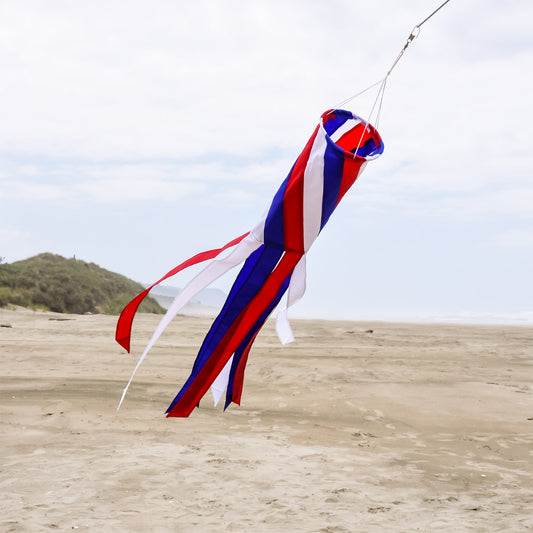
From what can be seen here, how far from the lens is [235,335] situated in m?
3.35

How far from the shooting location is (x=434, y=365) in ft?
37.2

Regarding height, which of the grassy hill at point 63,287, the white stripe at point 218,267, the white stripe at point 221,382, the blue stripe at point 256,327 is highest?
the grassy hill at point 63,287

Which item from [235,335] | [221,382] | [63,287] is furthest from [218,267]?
[63,287]

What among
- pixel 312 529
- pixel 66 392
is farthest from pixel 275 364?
pixel 312 529

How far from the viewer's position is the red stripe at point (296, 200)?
310 centimetres

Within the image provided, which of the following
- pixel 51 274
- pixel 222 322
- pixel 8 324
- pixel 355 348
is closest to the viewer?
pixel 222 322

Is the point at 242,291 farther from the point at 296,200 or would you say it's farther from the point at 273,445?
the point at 273,445

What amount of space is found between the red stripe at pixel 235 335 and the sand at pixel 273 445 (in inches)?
42.3

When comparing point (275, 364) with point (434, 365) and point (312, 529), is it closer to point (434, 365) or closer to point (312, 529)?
point (434, 365)

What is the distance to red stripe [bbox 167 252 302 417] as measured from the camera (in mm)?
3328

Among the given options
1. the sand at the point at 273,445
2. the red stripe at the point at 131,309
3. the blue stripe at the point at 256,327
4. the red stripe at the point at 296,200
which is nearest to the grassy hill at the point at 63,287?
the sand at the point at 273,445

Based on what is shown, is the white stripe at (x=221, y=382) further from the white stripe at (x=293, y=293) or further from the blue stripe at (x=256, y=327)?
the white stripe at (x=293, y=293)

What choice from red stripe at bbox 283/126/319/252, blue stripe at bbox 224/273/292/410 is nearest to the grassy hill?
blue stripe at bbox 224/273/292/410

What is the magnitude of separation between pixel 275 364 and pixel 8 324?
23.7 feet
